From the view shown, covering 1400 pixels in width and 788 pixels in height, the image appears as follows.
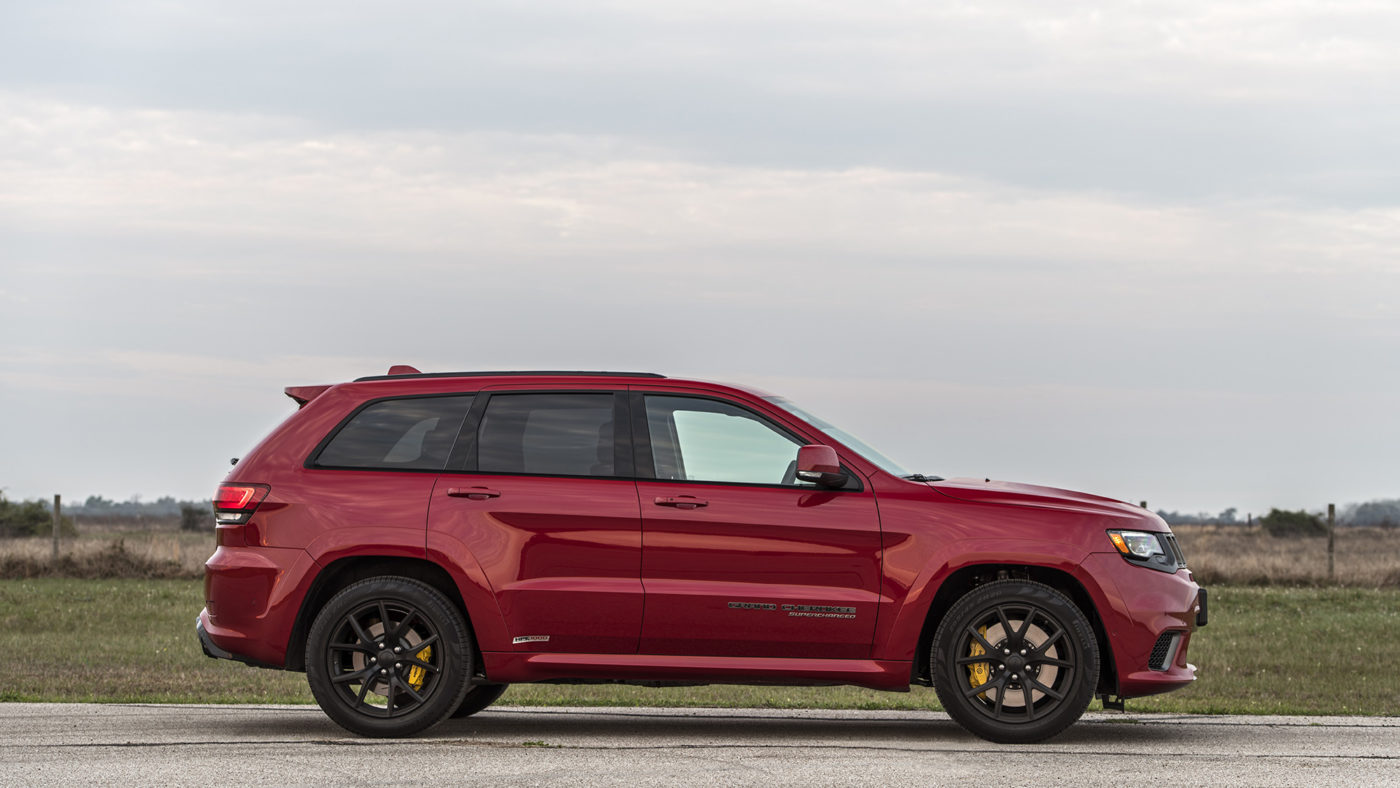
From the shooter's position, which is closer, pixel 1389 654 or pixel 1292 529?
pixel 1389 654

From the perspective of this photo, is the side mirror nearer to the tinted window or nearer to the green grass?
the tinted window

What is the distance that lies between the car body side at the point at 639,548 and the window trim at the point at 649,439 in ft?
0.07

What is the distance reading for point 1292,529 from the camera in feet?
205

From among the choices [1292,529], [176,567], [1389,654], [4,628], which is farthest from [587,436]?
[1292,529]

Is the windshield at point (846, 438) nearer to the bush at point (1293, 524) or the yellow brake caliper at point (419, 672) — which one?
the yellow brake caliper at point (419, 672)

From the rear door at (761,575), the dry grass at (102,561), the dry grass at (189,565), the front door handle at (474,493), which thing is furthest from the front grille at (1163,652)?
the dry grass at (102,561)

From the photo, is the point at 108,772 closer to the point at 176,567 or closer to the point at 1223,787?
the point at 1223,787

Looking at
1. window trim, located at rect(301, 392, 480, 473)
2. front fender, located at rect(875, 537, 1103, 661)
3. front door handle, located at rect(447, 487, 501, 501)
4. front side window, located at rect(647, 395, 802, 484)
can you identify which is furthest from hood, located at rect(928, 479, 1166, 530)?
window trim, located at rect(301, 392, 480, 473)

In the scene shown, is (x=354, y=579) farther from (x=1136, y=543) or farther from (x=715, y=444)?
(x=1136, y=543)

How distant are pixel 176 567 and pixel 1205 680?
19.7 meters

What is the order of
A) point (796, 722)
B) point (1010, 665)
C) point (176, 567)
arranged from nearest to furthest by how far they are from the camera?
1. point (1010, 665)
2. point (796, 722)
3. point (176, 567)

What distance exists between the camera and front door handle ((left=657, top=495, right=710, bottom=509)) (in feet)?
26.7

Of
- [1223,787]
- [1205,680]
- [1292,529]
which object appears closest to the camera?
[1223,787]

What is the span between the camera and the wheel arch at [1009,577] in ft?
26.9
